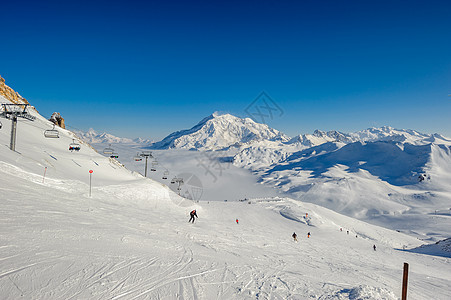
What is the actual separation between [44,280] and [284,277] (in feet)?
28.1

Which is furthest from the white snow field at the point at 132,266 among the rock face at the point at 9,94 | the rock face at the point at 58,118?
the rock face at the point at 58,118

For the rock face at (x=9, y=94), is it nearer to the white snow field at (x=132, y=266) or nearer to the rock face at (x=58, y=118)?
the rock face at (x=58, y=118)

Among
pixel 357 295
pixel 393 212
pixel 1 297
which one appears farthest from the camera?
pixel 393 212

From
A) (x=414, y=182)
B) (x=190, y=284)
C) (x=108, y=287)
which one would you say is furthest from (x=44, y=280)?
(x=414, y=182)

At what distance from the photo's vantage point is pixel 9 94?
2495 inches

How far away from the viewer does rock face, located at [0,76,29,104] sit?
2375 inches

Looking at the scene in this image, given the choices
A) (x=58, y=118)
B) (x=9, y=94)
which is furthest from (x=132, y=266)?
(x=9, y=94)

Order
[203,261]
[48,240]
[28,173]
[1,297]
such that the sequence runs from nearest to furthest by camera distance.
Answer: [1,297]
[48,240]
[203,261]
[28,173]

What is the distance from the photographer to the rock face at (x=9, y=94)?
6032cm

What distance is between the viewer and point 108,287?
697cm

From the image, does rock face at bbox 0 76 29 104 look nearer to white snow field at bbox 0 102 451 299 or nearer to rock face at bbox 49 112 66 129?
rock face at bbox 49 112 66 129

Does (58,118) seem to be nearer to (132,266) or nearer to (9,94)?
(9,94)

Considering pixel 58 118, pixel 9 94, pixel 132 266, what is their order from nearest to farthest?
1. pixel 132 266
2. pixel 9 94
3. pixel 58 118

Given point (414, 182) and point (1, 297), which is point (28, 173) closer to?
point (1, 297)
